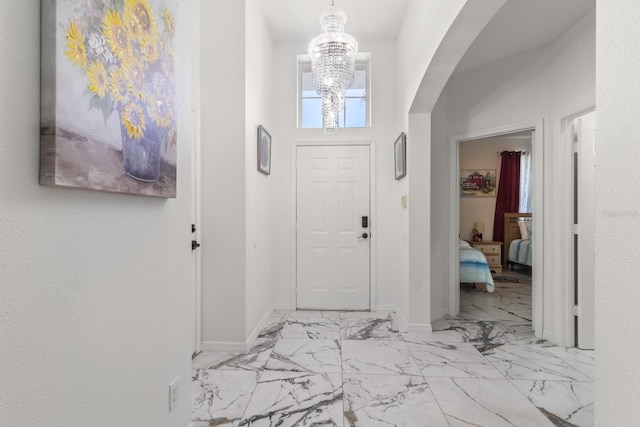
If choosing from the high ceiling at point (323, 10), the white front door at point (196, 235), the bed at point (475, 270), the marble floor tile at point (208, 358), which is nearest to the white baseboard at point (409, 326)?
the bed at point (475, 270)

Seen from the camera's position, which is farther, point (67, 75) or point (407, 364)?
point (407, 364)

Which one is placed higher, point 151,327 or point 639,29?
point 639,29

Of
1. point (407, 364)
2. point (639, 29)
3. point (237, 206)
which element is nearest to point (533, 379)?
point (407, 364)

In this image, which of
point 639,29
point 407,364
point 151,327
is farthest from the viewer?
point 407,364

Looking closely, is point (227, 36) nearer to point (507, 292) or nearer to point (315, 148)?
point (315, 148)

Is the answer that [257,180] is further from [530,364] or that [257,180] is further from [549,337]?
[549,337]

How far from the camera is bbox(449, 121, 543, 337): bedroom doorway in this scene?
3.06 meters

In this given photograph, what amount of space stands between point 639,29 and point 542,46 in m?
3.03

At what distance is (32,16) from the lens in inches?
30.3

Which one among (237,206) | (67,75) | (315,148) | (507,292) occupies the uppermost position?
(315,148)

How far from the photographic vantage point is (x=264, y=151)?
3260 millimetres

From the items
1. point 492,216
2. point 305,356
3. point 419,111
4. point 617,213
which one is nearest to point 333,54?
point 419,111

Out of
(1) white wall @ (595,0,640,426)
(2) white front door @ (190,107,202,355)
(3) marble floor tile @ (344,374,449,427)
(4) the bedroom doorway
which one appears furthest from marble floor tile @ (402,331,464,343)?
(1) white wall @ (595,0,640,426)

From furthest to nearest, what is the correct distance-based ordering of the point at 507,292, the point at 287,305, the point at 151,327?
the point at 507,292 < the point at 287,305 < the point at 151,327
